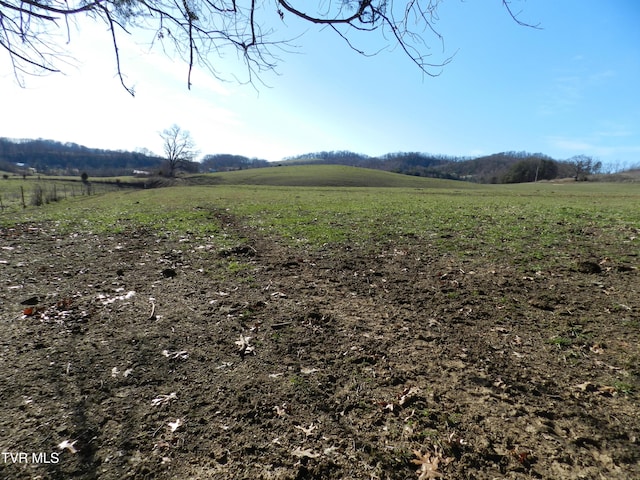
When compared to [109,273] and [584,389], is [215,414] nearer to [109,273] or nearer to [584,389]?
[584,389]

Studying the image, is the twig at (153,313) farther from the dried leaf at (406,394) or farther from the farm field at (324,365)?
the dried leaf at (406,394)

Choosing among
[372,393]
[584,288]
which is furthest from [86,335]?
[584,288]

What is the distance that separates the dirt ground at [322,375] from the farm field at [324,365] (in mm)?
20

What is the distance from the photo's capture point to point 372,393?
135 inches

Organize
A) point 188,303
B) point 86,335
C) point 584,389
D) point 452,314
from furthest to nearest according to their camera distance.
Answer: point 188,303, point 452,314, point 86,335, point 584,389

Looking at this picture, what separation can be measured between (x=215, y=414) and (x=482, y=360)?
3117mm

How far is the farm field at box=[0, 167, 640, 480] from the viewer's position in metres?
2.69

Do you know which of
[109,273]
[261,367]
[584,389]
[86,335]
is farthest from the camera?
[109,273]

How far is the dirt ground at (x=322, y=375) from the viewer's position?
267 cm

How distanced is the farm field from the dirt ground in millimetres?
20

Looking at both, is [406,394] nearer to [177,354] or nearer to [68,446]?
[177,354]

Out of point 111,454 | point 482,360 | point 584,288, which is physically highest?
point 584,288

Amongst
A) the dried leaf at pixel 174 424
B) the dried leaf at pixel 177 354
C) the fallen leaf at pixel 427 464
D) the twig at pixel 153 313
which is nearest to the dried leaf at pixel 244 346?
the dried leaf at pixel 177 354

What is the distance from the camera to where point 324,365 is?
154 inches
